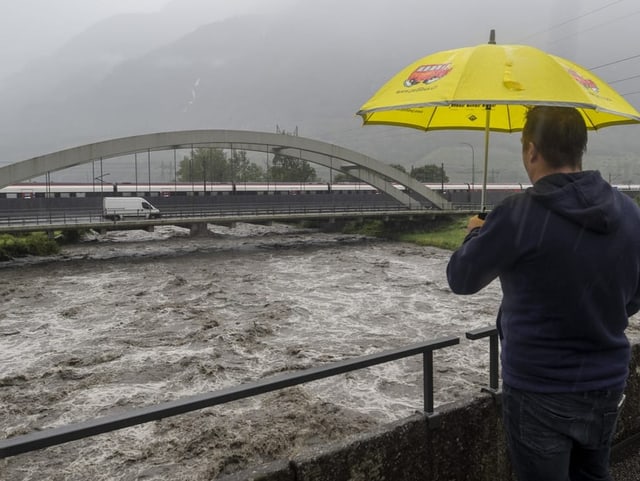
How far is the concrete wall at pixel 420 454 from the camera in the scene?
8.29 ft

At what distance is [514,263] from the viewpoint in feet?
5.79

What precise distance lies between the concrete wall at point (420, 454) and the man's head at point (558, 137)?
5.48 feet

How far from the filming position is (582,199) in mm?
1708

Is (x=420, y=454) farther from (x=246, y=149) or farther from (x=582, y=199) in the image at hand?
(x=246, y=149)

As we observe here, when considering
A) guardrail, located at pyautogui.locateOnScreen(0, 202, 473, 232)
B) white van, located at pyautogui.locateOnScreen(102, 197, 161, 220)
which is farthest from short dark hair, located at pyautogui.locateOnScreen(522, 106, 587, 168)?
white van, located at pyautogui.locateOnScreen(102, 197, 161, 220)

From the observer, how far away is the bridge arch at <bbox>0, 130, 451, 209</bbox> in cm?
3381

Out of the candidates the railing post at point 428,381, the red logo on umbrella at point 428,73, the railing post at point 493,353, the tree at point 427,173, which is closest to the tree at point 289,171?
the tree at point 427,173

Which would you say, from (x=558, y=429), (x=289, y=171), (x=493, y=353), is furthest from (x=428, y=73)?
(x=289, y=171)

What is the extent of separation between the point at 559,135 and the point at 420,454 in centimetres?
190

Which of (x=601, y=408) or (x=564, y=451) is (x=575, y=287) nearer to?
(x=601, y=408)

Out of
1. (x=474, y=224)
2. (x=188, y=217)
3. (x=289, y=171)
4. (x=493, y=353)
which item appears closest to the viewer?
(x=474, y=224)

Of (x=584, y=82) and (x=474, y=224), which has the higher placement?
(x=584, y=82)

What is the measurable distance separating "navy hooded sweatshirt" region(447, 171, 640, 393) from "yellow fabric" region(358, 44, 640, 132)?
2.99 feet

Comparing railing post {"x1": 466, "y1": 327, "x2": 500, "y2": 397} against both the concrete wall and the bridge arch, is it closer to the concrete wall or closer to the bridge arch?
the concrete wall
